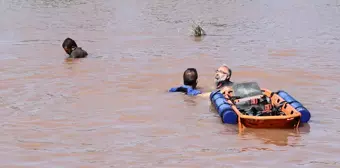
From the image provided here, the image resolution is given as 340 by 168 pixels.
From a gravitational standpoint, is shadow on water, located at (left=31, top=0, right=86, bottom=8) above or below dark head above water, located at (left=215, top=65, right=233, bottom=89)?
above

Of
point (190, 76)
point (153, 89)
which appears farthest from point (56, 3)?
point (190, 76)

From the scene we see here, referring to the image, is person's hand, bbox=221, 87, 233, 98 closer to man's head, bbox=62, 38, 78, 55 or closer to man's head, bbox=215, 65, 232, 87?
man's head, bbox=215, 65, 232, 87

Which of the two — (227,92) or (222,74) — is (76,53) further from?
(227,92)

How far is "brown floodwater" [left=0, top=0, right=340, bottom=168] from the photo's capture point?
22.1 feet

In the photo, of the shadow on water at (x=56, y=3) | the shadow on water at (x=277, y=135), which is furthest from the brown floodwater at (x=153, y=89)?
the shadow on water at (x=56, y=3)

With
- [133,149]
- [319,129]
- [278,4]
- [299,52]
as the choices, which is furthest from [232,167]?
[278,4]

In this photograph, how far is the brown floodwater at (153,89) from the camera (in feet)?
22.1

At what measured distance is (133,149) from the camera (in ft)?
22.6

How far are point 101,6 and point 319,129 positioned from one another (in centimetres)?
2455

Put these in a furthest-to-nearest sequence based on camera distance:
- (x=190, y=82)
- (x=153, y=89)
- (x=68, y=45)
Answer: (x=68, y=45) < (x=153, y=89) < (x=190, y=82)

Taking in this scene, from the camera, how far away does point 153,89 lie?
10734mm

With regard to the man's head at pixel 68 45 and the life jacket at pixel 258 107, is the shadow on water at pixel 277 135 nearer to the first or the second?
the life jacket at pixel 258 107

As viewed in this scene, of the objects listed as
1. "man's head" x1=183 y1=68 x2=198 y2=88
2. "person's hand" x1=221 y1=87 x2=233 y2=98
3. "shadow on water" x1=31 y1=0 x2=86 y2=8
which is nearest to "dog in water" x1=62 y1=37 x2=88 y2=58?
"man's head" x1=183 y1=68 x2=198 y2=88

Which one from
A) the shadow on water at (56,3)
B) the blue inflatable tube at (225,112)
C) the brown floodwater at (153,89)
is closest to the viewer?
the brown floodwater at (153,89)
